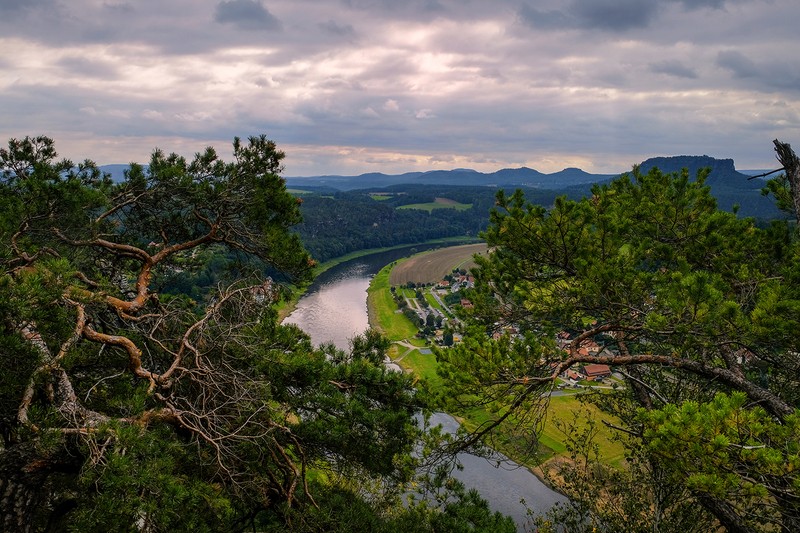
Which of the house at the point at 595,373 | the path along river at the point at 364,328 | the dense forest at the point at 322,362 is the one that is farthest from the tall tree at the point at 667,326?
the house at the point at 595,373

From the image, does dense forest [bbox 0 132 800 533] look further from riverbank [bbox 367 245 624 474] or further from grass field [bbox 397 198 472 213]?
grass field [bbox 397 198 472 213]

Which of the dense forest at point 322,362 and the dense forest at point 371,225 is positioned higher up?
the dense forest at point 322,362

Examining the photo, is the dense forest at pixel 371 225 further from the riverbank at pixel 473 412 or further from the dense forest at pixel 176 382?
the dense forest at pixel 176 382

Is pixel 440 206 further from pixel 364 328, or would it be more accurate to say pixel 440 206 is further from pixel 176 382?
pixel 176 382

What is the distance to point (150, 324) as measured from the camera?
5945mm

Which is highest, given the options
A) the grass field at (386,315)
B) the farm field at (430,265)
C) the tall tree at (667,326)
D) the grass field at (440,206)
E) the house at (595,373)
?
Answer: the tall tree at (667,326)

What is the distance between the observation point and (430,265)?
85.6 m

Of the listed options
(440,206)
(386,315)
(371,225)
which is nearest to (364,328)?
(386,315)

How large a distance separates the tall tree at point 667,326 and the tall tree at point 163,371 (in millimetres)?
1975

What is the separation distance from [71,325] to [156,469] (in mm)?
1863

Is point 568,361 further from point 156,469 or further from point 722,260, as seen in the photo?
point 156,469

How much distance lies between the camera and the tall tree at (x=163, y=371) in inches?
135

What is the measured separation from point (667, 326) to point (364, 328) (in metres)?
44.0

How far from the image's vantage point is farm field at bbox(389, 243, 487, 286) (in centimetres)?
7453
